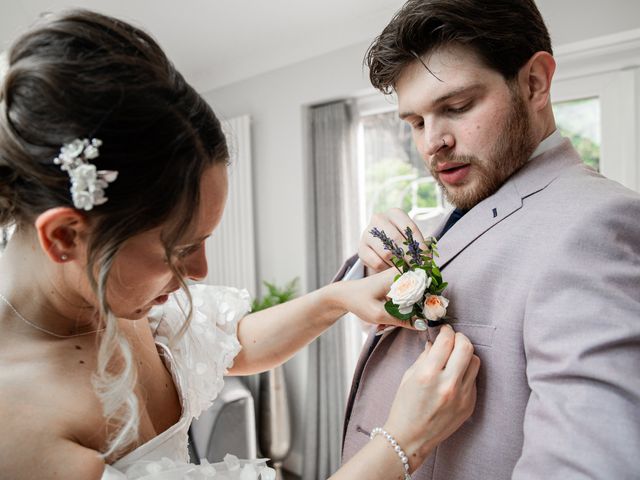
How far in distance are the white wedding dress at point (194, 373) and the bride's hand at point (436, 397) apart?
1.05 ft

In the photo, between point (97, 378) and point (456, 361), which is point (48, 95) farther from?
point (456, 361)

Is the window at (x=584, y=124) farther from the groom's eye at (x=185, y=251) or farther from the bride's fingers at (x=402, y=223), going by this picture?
the groom's eye at (x=185, y=251)

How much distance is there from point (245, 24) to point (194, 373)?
2.67 metres

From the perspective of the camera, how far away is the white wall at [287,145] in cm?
356

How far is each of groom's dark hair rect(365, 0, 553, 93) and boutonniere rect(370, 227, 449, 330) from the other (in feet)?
1.40

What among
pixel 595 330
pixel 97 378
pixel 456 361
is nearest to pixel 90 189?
pixel 97 378

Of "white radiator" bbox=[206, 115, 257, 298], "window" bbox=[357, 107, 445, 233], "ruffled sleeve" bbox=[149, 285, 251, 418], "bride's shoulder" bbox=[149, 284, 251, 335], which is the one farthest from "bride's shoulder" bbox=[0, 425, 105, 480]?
"white radiator" bbox=[206, 115, 257, 298]

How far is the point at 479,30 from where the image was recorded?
107 centimetres

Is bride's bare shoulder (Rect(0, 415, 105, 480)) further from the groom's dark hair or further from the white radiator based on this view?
the white radiator

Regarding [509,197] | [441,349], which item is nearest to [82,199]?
[441,349]

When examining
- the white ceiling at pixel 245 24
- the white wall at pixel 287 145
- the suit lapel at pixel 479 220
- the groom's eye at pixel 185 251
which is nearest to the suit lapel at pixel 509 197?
the suit lapel at pixel 479 220

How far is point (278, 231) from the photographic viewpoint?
4.02 m

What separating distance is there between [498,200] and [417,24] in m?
0.43

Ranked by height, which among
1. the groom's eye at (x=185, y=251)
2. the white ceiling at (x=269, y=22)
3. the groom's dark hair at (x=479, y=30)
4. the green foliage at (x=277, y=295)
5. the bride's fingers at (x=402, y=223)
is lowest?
the green foliage at (x=277, y=295)
